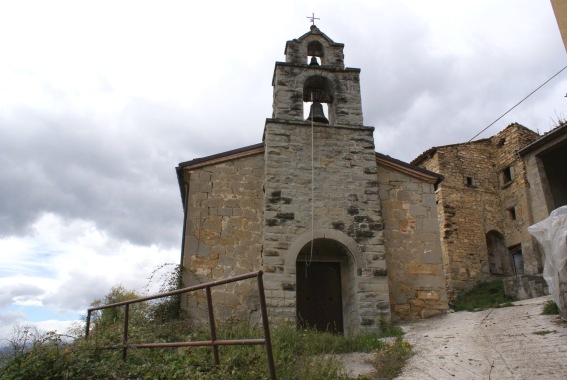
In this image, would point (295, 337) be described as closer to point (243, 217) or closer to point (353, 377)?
point (353, 377)

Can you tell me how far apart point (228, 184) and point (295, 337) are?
14.0 feet

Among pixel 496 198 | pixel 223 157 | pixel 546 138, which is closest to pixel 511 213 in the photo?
pixel 496 198

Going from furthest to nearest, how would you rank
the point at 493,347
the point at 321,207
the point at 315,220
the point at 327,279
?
the point at 327,279, the point at 321,207, the point at 315,220, the point at 493,347

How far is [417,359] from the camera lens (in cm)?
651

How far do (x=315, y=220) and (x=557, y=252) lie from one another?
4.52 metres

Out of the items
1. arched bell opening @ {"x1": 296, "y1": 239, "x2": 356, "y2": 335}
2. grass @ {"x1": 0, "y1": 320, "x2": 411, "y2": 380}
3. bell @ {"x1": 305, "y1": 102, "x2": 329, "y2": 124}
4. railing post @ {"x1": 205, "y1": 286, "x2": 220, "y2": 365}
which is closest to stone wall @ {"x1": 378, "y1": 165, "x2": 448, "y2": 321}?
arched bell opening @ {"x1": 296, "y1": 239, "x2": 356, "y2": 335}

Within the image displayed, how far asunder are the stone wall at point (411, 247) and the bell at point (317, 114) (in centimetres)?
183

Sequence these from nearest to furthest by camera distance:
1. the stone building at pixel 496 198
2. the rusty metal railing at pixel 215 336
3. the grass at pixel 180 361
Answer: the rusty metal railing at pixel 215 336 < the grass at pixel 180 361 < the stone building at pixel 496 198

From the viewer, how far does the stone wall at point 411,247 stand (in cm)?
1018

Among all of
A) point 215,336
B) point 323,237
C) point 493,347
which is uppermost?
point 323,237

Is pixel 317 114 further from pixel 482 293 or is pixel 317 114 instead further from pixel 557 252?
pixel 482 293

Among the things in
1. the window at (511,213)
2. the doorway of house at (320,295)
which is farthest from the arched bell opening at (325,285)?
the window at (511,213)

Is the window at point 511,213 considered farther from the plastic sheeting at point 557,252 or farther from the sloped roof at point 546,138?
the plastic sheeting at point 557,252

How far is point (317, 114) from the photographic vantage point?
1111 cm
